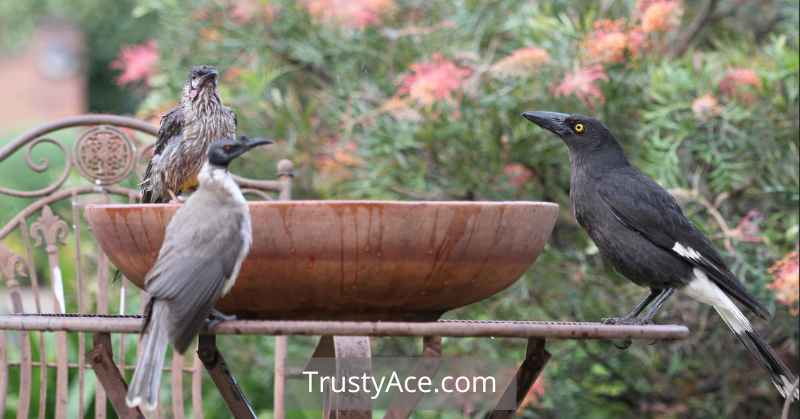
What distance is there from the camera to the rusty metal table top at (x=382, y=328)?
2576 millimetres

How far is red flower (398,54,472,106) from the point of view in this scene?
504 centimetres

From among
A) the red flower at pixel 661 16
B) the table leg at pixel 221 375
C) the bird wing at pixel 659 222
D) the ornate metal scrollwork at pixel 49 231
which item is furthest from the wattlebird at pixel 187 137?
the red flower at pixel 661 16

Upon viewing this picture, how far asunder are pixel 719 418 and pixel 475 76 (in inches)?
85.8

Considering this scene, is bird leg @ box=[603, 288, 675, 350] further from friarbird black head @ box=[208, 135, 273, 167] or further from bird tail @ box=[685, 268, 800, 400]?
friarbird black head @ box=[208, 135, 273, 167]

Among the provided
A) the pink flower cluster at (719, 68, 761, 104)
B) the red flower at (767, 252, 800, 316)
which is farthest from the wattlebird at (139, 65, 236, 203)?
the pink flower cluster at (719, 68, 761, 104)

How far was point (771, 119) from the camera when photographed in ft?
16.5

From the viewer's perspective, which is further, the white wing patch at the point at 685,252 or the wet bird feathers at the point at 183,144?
the wet bird feathers at the point at 183,144

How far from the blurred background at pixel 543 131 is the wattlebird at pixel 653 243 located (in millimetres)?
723

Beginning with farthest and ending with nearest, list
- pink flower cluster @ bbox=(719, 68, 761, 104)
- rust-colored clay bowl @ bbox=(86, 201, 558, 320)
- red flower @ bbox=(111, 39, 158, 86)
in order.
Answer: red flower @ bbox=(111, 39, 158, 86) → pink flower cluster @ bbox=(719, 68, 761, 104) → rust-colored clay bowl @ bbox=(86, 201, 558, 320)

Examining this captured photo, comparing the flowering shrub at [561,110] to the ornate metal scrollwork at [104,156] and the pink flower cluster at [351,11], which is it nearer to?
the pink flower cluster at [351,11]

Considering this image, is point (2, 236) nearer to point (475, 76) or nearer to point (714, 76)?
point (475, 76)

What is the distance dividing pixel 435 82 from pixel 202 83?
4.39 ft

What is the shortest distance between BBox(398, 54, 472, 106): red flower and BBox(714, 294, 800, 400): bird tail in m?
1.75

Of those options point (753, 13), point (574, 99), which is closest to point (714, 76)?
point (574, 99)
